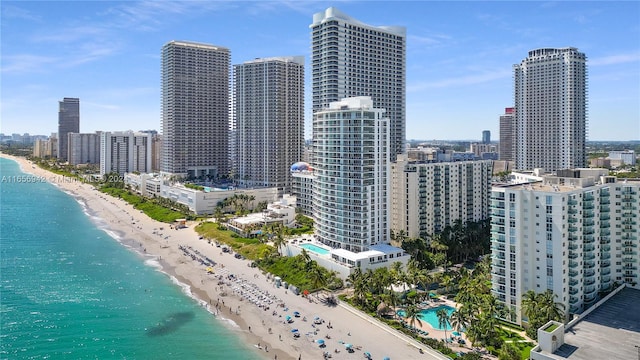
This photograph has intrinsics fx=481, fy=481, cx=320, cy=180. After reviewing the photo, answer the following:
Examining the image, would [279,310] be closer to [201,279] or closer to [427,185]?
[201,279]

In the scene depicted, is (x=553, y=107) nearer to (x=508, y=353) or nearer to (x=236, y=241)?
(x=236, y=241)

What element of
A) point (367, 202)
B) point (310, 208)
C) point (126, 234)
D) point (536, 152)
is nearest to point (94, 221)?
point (126, 234)

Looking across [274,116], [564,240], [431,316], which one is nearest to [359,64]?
[274,116]

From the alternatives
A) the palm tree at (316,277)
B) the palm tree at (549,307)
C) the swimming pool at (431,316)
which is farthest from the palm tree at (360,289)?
the palm tree at (549,307)

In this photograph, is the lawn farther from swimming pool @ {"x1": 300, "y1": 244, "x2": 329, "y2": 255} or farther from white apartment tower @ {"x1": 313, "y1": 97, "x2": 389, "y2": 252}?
white apartment tower @ {"x1": 313, "y1": 97, "x2": 389, "y2": 252}

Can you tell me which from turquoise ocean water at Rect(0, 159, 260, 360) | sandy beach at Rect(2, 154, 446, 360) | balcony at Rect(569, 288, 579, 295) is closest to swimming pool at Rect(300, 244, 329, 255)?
sandy beach at Rect(2, 154, 446, 360)
